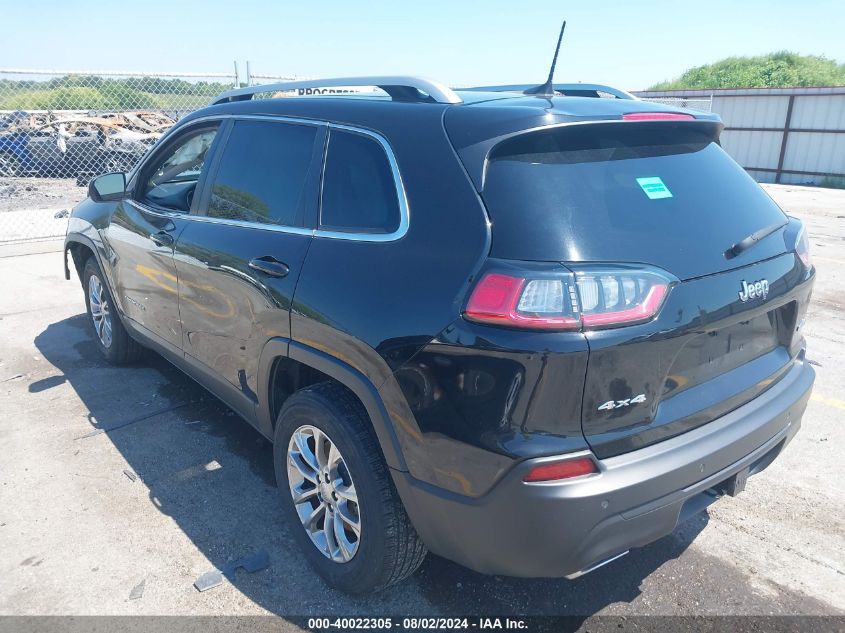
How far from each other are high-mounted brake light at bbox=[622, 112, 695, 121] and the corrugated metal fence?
62.1 ft

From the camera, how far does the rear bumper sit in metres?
1.96

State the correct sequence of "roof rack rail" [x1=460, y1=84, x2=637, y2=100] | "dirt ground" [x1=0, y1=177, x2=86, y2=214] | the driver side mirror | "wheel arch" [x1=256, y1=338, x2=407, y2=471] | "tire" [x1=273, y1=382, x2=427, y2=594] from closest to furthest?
1. "wheel arch" [x1=256, y1=338, x2=407, y2=471]
2. "tire" [x1=273, y1=382, x2=427, y2=594]
3. "roof rack rail" [x1=460, y1=84, x2=637, y2=100]
4. the driver side mirror
5. "dirt ground" [x1=0, y1=177, x2=86, y2=214]

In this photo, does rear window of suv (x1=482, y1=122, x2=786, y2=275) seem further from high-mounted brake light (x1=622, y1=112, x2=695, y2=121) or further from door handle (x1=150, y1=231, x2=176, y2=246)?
door handle (x1=150, y1=231, x2=176, y2=246)

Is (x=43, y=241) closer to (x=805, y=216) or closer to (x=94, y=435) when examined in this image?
(x=94, y=435)

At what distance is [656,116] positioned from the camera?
2.43 m

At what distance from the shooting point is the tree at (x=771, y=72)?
136 ft

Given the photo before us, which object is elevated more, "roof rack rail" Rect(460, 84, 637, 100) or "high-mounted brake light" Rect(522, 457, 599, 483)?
"roof rack rail" Rect(460, 84, 637, 100)

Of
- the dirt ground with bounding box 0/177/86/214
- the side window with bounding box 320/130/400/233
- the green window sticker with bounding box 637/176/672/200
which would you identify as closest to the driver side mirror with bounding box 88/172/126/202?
the side window with bounding box 320/130/400/233

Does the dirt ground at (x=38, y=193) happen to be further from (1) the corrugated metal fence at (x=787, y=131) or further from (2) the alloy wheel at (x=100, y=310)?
(1) the corrugated metal fence at (x=787, y=131)

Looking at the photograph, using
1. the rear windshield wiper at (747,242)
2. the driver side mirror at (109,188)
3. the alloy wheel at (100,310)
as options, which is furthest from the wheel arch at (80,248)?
the rear windshield wiper at (747,242)

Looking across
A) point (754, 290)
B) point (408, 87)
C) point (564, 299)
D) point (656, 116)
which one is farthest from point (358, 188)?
point (754, 290)

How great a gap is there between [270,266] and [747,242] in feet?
6.18

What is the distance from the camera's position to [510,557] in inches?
81.9

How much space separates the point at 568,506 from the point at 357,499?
34.4 inches
